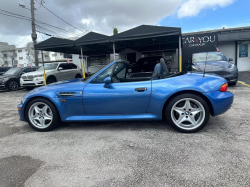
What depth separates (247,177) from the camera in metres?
1.88

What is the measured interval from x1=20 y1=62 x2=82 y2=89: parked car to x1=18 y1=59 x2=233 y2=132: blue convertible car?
22.9 ft

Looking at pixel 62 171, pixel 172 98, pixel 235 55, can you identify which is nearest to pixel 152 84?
pixel 172 98

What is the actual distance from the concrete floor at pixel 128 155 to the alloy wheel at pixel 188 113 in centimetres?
18

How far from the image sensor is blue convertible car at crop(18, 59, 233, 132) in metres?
3.01

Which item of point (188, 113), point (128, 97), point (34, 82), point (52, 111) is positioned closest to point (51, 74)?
point (34, 82)

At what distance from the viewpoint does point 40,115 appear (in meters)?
3.49

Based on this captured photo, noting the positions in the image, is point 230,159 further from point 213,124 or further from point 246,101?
point 246,101

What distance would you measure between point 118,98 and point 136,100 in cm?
31

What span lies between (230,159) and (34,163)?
8.31 ft

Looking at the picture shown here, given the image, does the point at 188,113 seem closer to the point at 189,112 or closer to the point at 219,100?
the point at 189,112

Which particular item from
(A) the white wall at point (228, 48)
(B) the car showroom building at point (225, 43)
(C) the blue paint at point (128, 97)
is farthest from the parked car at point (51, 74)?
(A) the white wall at point (228, 48)

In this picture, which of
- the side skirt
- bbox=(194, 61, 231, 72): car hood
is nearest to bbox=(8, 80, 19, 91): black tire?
the side skirt

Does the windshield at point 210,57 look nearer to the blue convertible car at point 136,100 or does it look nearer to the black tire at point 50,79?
the blue convertible car at point 136,100

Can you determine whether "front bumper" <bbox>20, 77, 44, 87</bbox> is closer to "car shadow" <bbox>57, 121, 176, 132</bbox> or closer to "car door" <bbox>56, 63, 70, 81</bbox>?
"car door" <bbox>56, 63, 70, 81</bbox>
